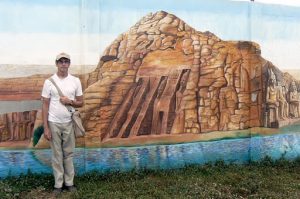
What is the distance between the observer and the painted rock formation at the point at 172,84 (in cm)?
582

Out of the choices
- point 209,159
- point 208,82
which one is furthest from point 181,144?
point 208,82

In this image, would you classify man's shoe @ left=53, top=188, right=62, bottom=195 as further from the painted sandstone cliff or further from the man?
the painted sandstone cliff

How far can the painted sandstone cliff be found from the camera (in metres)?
5.82

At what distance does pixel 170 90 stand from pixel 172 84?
0.09m

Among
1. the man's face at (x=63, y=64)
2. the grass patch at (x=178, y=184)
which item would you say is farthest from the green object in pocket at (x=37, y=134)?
the man's face at (x=63, y=64)

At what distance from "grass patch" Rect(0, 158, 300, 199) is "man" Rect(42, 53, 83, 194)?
251 millimetres

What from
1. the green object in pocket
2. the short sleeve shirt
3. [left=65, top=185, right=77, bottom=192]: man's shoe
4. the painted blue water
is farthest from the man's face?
[left=65, top=185, right=77, bottom=192]: man's shoe

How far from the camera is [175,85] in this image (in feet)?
20.1

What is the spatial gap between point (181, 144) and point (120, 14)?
203 cm

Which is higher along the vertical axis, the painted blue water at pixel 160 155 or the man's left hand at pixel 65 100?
the man's left hand at pixel 65 100

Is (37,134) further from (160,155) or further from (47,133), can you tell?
(160,155)

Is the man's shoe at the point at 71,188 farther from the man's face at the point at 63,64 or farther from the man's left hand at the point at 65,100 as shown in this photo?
the man's face at the point at 63,64

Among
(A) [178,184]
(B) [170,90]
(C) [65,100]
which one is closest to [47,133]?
(C) [65,100]

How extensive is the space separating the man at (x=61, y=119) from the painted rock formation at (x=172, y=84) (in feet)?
1.97
